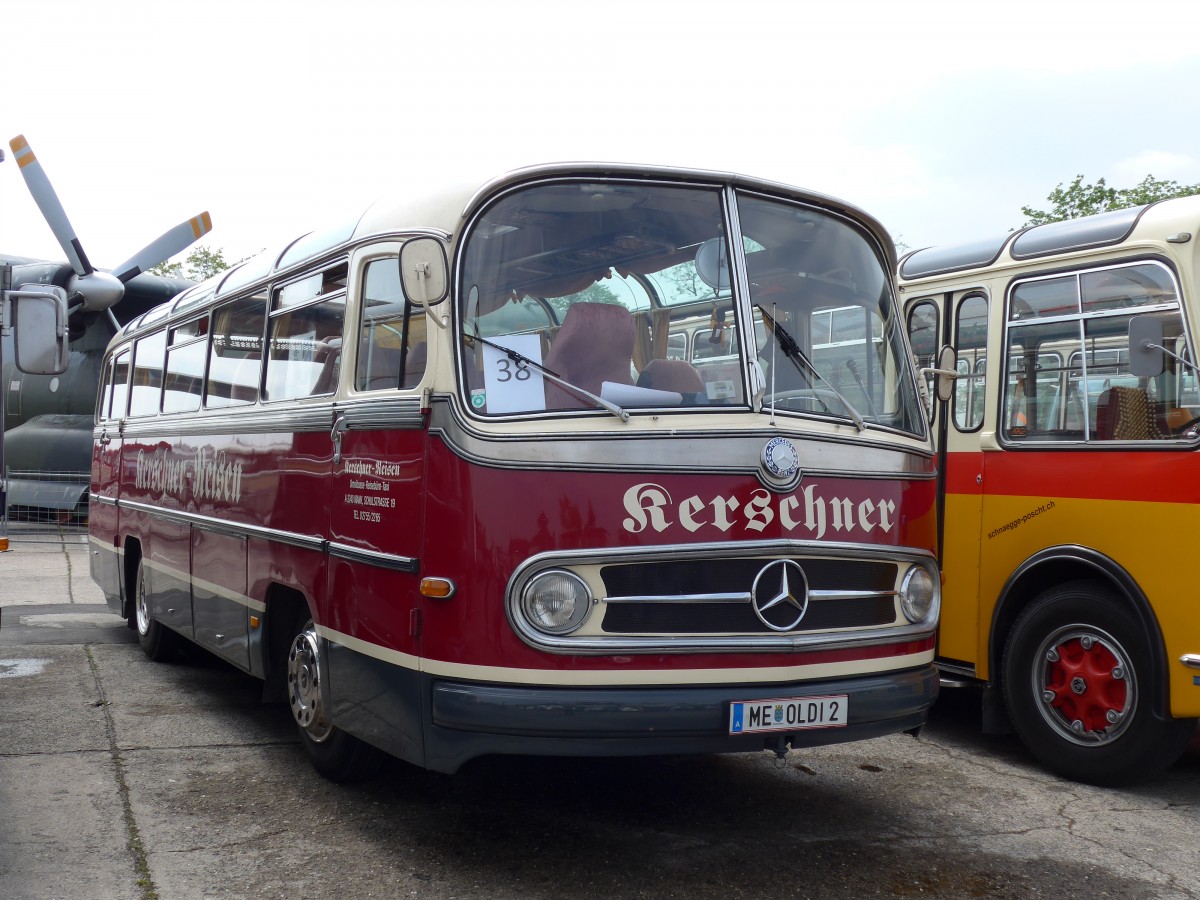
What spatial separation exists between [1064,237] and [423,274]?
12.3ft

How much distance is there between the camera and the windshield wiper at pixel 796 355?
4.94 m

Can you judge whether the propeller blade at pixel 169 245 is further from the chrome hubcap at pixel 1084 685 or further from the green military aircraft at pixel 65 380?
the chrome hubcap at pixel 1084 685

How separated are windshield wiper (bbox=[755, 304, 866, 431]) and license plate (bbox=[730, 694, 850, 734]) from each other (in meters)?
1.12

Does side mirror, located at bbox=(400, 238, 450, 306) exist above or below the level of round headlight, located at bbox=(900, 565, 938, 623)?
above

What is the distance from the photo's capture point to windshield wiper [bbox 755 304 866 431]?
16.2 ft

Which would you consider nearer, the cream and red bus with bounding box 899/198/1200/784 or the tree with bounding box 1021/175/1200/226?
the cream and red bus with bounding box 899/198/1200/784

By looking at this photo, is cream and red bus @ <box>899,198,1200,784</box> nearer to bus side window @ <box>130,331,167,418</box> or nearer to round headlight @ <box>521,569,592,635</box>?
round headlight @ <box>521,569,592,635</box>

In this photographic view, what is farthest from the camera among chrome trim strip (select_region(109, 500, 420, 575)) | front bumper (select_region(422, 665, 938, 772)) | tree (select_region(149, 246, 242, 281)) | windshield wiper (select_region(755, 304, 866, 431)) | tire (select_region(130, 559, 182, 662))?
tree (select_region(149, 246, 242, 281))

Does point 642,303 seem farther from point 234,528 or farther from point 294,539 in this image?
point 234,528

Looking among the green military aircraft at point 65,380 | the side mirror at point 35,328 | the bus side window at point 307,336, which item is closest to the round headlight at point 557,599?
the bus side window at point 307,336

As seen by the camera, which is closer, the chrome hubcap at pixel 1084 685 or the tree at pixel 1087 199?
the chrome hubcap at pixel 1084 685

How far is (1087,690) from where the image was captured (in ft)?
20.6

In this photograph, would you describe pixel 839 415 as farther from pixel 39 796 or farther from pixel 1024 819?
pixel 39 796

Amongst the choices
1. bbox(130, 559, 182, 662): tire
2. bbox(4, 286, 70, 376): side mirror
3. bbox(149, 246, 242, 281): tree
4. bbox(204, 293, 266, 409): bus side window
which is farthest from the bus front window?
bbox(149, 246, 242, 281): tree
